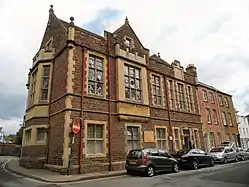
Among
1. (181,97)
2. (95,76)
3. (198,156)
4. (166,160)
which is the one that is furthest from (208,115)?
(95,76)

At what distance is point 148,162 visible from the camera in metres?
12.9

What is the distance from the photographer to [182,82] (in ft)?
80.0

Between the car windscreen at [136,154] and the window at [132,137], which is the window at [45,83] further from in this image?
the car windscreen at [136,154]

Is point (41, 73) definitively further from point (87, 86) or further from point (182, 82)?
point (182, 82)

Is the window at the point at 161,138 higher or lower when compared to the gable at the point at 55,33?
lower

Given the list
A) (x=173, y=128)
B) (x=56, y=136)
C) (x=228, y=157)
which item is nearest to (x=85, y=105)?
(x=56, y=136)

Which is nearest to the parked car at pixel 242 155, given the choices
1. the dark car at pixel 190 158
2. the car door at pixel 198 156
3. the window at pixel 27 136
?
the dark car at pixel 190 158

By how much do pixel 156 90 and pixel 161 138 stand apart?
4.54 meters

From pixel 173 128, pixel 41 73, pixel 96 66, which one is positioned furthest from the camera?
pixel 173 128

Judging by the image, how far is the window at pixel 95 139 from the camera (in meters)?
14.6

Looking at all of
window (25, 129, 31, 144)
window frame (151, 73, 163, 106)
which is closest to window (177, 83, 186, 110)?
window frame (151, 73, 163, 106)

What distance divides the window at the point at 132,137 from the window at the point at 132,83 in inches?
99.4

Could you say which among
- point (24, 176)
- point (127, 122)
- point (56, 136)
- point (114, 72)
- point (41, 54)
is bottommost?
point (24, 176)

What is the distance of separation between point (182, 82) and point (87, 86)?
1279 cm
